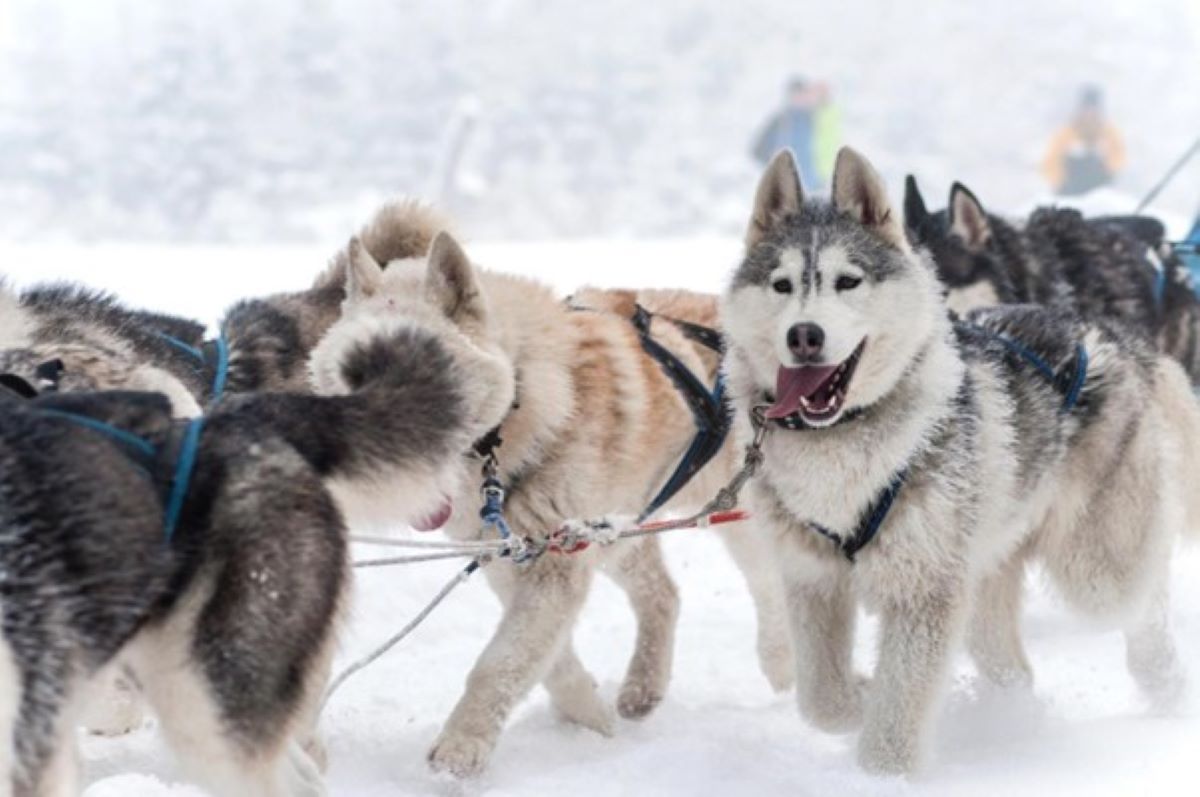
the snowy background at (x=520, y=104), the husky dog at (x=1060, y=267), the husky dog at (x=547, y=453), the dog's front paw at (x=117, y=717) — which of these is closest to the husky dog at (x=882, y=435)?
the husky dog at (x=547, y=453)

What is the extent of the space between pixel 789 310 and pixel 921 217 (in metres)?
2.89

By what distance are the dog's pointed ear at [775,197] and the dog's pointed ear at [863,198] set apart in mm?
96

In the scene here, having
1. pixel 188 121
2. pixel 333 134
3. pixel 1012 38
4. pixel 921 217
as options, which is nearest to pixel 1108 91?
pixel 1012 38

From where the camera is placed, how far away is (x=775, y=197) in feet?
11.3

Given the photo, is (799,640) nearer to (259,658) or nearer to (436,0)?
(259,658)

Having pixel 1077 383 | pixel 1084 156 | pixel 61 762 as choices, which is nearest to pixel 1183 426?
pixel 1077 383

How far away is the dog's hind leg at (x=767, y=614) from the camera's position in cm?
441

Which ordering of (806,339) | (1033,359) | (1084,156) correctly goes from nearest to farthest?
1. (806,339)
2. (1033,359)
3. (1084,156)

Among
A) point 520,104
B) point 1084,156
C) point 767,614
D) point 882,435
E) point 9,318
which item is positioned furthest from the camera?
point 520,104

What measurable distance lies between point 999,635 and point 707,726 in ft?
2.66

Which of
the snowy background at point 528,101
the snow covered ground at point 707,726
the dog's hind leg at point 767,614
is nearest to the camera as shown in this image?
the snow covered ground at point 707,726

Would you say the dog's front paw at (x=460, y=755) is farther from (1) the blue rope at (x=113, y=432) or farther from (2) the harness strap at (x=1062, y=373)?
(2) the harness strap at (x=1062, y=373)

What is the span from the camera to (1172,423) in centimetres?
407

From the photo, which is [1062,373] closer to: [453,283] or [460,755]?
[453,283]
